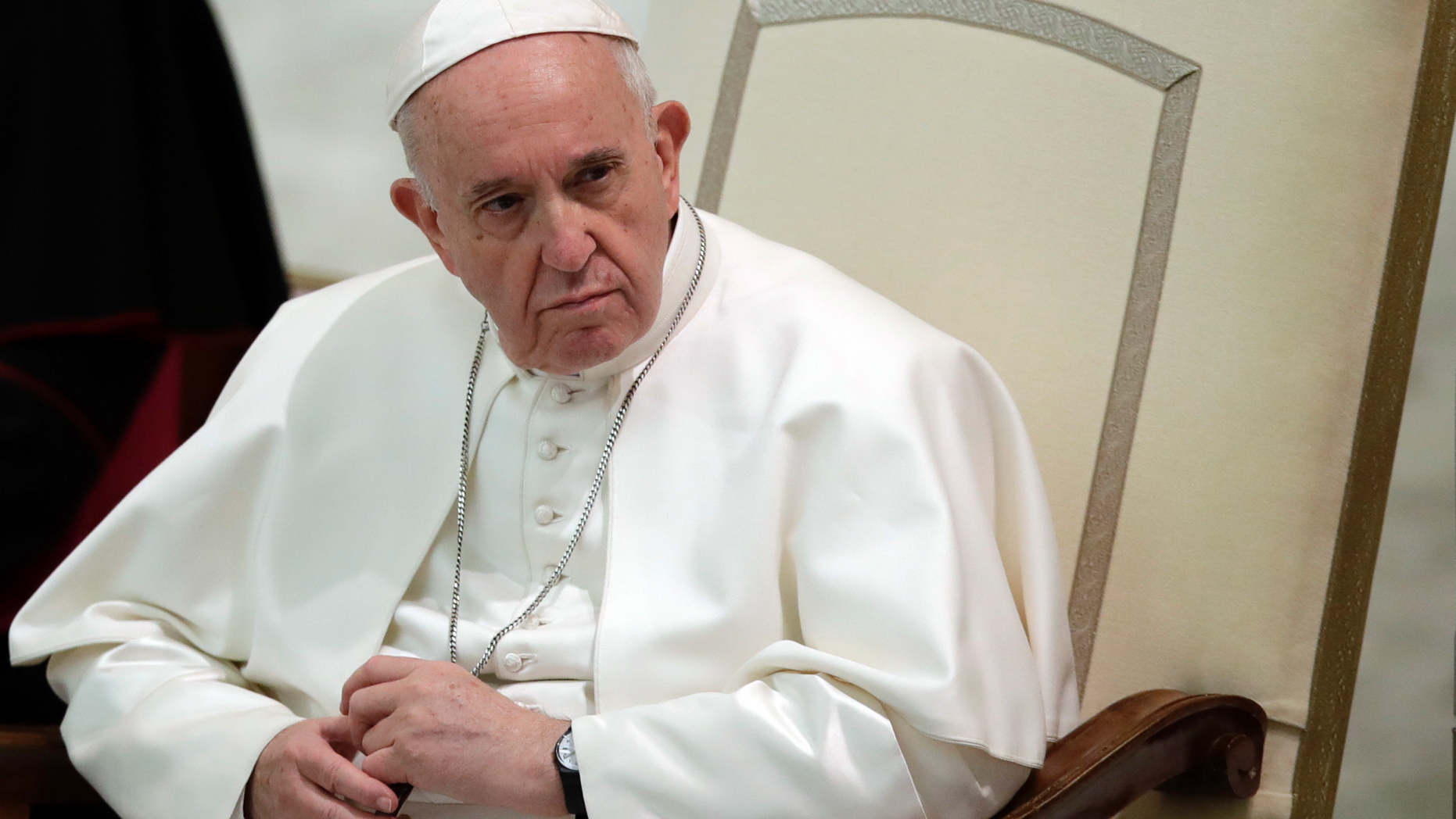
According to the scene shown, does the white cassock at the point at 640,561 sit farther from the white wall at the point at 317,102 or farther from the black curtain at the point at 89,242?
the white wall at the point at 317,102

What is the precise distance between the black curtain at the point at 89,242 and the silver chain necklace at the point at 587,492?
707 mm

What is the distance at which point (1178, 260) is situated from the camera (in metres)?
2.07

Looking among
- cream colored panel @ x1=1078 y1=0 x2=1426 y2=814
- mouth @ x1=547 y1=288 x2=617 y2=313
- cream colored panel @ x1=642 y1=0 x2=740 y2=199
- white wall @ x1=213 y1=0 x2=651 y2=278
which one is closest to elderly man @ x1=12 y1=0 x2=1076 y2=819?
mouth @ x1=547 y1=288 x2=617 y2=313

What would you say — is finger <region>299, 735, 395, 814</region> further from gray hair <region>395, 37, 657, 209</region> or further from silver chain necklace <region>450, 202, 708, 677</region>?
gray hair <region>395, 37, 657, 209</region>

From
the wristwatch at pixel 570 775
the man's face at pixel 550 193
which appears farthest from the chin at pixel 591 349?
the wristwatch at pixel 570 775

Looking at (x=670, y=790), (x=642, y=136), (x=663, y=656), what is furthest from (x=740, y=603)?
(x=642, y=136)

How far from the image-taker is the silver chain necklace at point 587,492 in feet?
6.26

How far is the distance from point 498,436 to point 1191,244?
1.09m

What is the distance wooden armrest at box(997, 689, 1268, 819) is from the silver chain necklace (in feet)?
2.25

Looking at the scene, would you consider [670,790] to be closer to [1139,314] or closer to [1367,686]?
[1139,314]

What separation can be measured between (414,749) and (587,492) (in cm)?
45

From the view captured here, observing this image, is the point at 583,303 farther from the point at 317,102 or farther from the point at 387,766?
the point at 317,102

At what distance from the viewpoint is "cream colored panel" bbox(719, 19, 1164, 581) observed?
2121mm

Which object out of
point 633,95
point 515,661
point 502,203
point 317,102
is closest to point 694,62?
point 633,95
